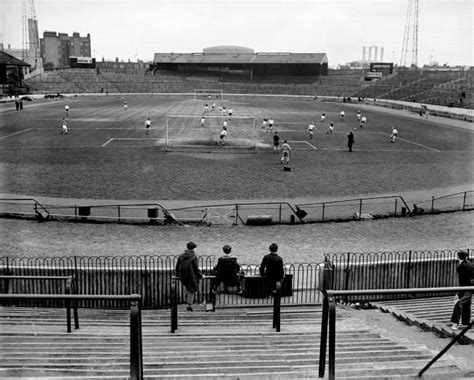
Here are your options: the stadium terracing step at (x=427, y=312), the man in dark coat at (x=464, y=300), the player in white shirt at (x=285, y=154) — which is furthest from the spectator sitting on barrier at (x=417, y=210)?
the man in dark coat at (x=464, y=300)

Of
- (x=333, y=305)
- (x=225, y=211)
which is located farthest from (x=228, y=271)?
(x=225, y=211)

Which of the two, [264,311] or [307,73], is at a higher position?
[307,73]

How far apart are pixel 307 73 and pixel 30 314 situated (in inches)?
4875

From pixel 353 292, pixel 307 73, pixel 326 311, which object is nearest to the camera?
pixel 353 292

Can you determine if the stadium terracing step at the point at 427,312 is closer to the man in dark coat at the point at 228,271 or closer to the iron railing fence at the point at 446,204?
the man in dark coat at the point at 228,271

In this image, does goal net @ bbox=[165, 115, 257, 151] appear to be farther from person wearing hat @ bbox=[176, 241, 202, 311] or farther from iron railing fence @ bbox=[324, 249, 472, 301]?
person wearing hat @ bbox=[176, 241, 202, 311]

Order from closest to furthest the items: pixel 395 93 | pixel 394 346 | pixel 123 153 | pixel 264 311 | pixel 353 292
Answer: pixel 353 292 < pixel 394 346 < pixel 264 311 < pixel 123 153 < pixel 395 93

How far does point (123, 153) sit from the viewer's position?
120ft

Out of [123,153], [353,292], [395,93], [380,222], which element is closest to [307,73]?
[395,93]

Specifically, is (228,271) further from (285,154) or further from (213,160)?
(213,160)

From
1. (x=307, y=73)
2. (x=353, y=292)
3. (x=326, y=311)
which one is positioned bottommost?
(x=326, y=311)

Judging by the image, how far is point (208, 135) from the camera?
4656 centimetres

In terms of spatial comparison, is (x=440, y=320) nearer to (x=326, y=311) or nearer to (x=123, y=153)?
(x=326, y=311)

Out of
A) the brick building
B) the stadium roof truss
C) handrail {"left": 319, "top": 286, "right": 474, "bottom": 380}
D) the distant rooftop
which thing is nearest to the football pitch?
handrail {"left": 319, "top": 286, "right": 474, "bottom": 380}
